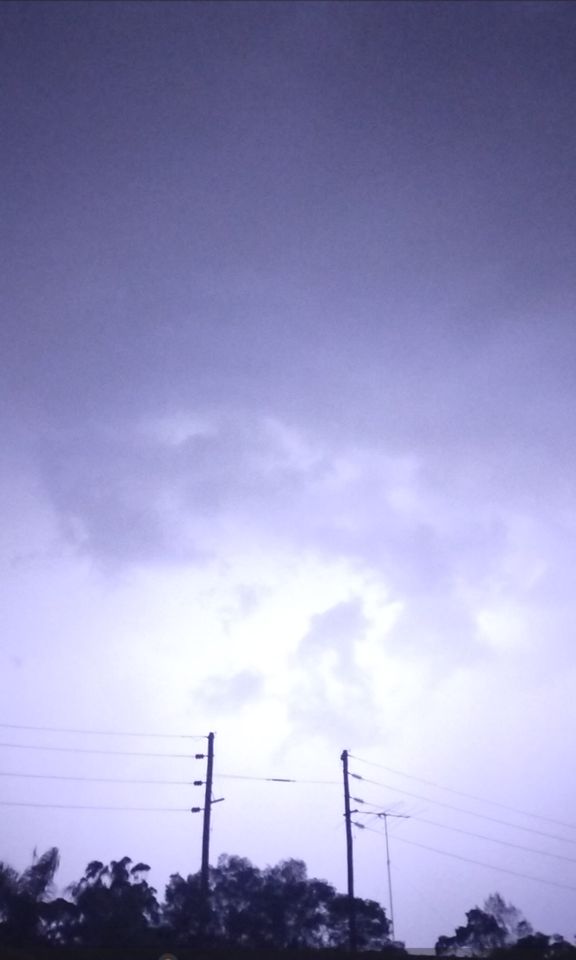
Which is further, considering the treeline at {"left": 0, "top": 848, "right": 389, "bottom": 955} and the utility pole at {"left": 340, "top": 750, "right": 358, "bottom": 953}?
the treeline at {"left": 0, "top": 848, "right": 389, "bottom": 955}

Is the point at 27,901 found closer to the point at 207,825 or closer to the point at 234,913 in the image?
the point at 234,913

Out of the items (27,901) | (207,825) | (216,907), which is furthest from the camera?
(216,907)

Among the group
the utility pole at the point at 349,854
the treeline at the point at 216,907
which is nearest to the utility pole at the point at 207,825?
the utility pole at the point at 349,854

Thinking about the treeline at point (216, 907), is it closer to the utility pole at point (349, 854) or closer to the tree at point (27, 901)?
the tree at point (27, 901)

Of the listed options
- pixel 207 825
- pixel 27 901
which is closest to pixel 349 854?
pixel 207 825

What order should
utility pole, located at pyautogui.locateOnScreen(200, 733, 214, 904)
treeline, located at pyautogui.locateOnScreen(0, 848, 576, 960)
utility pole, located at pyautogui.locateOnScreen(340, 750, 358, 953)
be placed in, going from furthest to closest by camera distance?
treeline, located at pyautogui.locateOnScreen(0, 848, 576, 960)
utility pole, located at pyautogui.locateOnScreen(340, 750, 358, 953)
utility pole, located at pyautogui.locateOnScreen(200, 733, 214, 904)

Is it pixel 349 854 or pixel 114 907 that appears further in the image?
pixel 114 907

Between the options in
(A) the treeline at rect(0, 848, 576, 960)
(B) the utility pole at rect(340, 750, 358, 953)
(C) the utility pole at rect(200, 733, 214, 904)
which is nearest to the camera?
(C) the utility pole at rect(200, 733, 214, 904)

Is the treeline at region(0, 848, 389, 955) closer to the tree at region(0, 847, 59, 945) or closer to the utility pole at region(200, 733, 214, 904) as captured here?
the tree at region(0, 847, 59, 945)

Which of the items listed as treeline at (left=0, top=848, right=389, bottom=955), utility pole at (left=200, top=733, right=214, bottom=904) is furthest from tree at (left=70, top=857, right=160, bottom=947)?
utility pole at (left=200, top=733, right=214, bottom=904)

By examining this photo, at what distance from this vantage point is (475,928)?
325 ft

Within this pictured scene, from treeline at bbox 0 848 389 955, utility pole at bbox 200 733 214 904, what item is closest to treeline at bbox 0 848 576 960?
treeline at bbox 0 848 389 955

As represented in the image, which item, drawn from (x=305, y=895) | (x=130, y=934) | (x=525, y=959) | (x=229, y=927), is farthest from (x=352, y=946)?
(x=305, y=895)

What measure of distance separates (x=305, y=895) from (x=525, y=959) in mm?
30154
